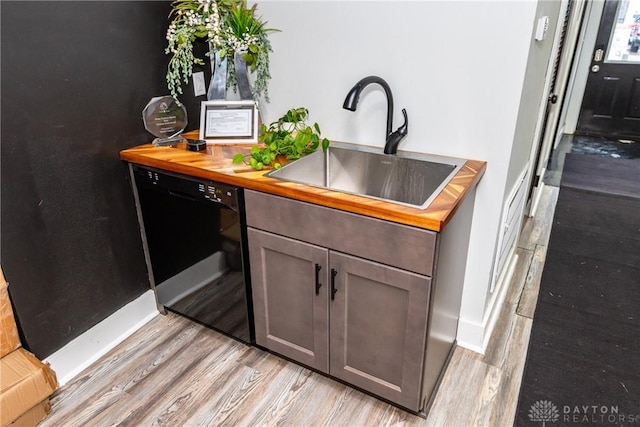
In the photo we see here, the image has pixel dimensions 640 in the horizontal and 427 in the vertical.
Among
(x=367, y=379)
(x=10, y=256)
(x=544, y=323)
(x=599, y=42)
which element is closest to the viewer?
(x=10, y=256)

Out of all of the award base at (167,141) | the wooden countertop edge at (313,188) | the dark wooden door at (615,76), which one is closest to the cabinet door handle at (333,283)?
the wooden countertop edge at (313,188)

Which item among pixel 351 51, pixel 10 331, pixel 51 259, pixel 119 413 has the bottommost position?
pixel 119 413

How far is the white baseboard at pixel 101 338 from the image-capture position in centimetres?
184

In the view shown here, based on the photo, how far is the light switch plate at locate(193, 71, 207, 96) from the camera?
2.12 m

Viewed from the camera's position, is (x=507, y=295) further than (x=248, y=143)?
Yes

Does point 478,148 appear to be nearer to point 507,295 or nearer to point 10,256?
point 507,295

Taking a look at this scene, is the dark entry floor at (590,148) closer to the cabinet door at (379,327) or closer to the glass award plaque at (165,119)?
the cabinet door at (379,327)

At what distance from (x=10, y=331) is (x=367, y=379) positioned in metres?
1.34

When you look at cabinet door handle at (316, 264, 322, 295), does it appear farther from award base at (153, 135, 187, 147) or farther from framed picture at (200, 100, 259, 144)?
award base at (153, 135, 187, 147)

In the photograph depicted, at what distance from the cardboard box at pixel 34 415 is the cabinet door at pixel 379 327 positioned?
44.1 inches

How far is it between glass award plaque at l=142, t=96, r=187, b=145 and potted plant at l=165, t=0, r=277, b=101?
0.22ft

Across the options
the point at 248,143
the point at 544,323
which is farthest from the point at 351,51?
the point at 544,323

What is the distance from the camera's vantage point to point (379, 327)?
1.55 meters

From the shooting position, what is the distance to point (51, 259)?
1706mm
